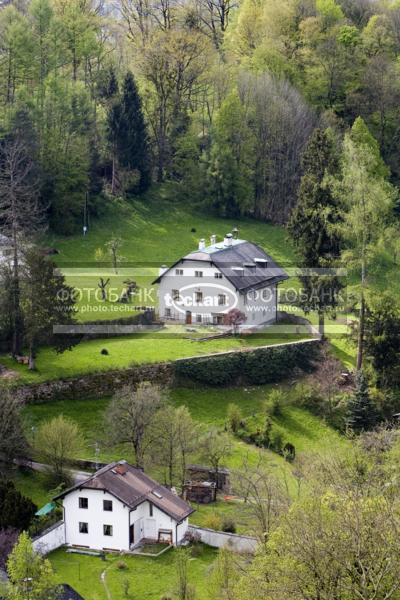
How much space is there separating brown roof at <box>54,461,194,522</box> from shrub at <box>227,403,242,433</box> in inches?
346

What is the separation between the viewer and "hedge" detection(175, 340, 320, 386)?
6431cm

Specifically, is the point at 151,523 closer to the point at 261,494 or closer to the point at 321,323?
the point at 261,494

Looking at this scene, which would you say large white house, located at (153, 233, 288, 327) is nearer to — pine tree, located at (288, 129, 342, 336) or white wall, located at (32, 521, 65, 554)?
pine tree, located at (288, 129, 342, 336)

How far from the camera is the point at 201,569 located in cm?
4788

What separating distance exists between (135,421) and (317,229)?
2146cm

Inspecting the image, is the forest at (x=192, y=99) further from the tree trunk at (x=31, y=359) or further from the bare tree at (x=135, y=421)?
the bare tree at (x=135, y=421)

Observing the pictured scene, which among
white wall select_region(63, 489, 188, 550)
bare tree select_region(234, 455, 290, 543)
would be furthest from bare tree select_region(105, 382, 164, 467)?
white wall select_region(63, 489, 188, 550)

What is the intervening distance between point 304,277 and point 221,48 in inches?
1653

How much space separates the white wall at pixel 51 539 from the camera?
48575mm

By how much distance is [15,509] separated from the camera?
160 ft

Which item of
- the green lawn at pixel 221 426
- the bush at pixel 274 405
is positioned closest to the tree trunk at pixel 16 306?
the green lawn at pixel 221 426

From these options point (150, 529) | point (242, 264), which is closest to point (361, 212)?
point (242, 264)

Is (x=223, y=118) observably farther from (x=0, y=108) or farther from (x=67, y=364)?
(x=67, y=364)

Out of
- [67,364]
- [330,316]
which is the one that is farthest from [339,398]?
[67,364]
